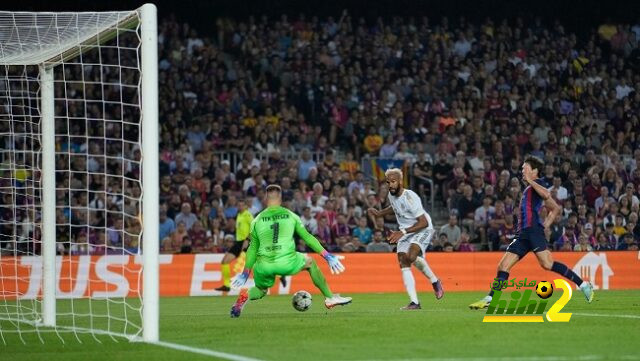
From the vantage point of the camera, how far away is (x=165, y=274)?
22.5 m

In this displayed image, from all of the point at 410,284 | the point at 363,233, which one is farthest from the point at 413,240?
the point at 363,233

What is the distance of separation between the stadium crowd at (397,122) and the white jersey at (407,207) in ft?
21.2

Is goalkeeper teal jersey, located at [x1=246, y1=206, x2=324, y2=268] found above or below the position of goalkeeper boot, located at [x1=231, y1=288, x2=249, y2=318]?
above

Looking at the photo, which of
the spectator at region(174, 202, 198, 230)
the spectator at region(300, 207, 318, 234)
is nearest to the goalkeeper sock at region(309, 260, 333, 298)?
the spectator at region(300, 207, 318, 234)

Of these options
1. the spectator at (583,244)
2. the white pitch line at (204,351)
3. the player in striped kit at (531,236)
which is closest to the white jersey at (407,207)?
the player in striped kit at (531,236)

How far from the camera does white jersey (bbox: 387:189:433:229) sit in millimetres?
15891

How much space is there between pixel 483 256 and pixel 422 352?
14439 mm

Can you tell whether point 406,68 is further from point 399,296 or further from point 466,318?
point 466,318

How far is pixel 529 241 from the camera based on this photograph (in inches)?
587

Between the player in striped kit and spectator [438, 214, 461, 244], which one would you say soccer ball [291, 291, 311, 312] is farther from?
spectator [438, 214, 461, 244]

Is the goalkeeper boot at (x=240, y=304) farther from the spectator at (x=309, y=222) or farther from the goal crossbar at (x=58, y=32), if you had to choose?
the spectator at (x=309, y=222)

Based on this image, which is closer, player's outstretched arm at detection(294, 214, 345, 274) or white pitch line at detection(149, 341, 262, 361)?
white pitch line at detection(149, 341, 262, 361)

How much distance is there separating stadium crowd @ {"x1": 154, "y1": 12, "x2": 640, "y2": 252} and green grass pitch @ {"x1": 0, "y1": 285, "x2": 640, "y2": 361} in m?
8.23

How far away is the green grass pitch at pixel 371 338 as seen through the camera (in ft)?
31.0
